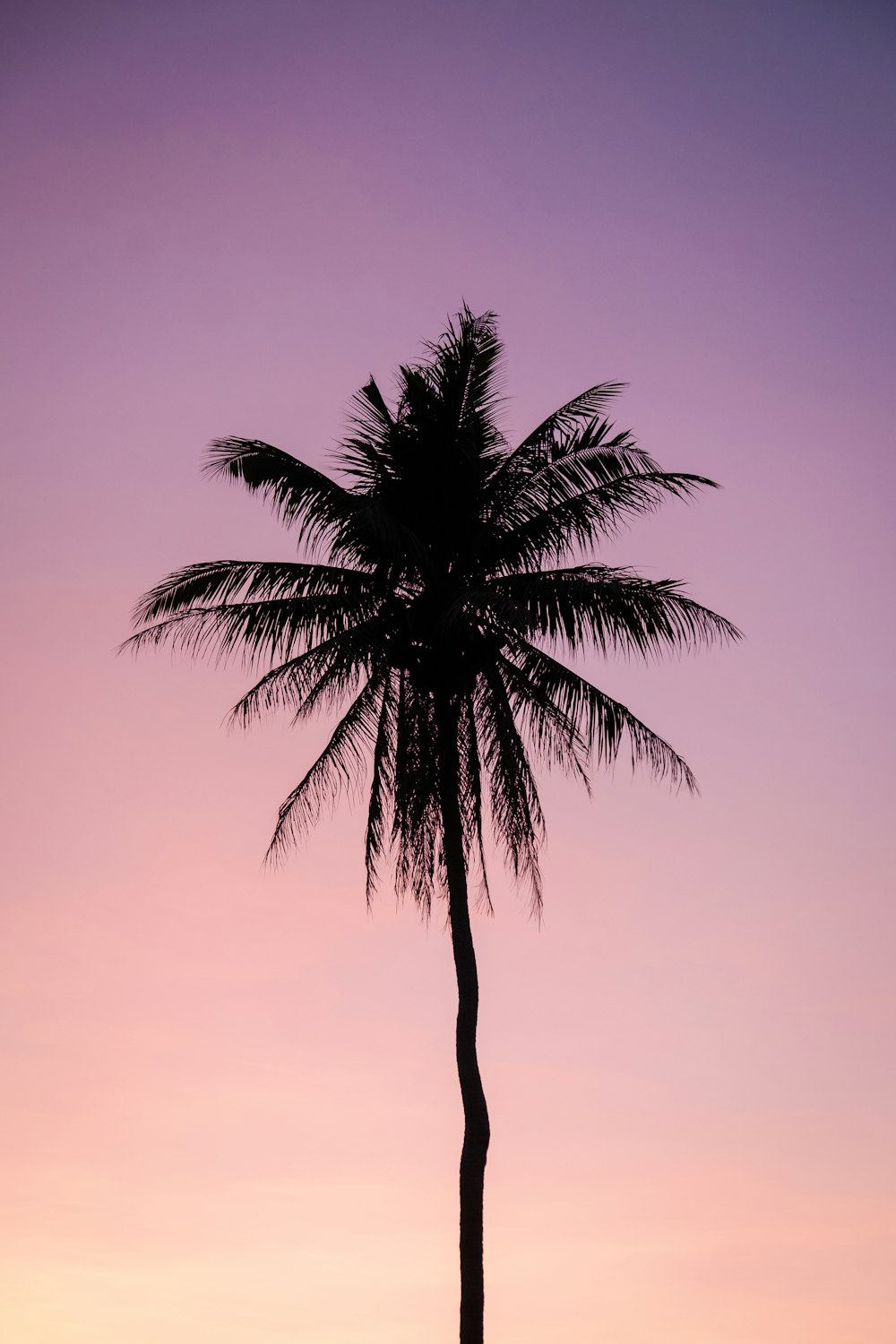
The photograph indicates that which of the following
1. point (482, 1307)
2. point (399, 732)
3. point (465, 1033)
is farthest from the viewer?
point (399, 732)

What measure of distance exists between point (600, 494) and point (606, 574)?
1.42 m

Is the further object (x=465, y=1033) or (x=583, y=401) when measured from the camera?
(x=583, y=401)

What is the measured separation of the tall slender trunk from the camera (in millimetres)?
19203

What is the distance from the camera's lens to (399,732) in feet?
73.7

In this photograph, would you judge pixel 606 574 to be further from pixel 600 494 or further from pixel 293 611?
pixel 293 611

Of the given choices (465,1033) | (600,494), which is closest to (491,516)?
(600,494)

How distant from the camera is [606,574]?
73.9 feet

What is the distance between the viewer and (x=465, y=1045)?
2066 cm

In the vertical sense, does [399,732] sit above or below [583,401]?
below

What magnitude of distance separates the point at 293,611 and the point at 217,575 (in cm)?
131

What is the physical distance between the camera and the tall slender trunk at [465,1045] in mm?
19203

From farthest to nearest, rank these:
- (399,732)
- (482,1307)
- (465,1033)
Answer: (399,732)
(465,1033)
(482,1307)

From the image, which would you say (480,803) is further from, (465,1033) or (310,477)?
(310,477)

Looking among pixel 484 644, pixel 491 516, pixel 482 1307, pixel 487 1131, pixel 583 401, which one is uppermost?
pixel 583 401
